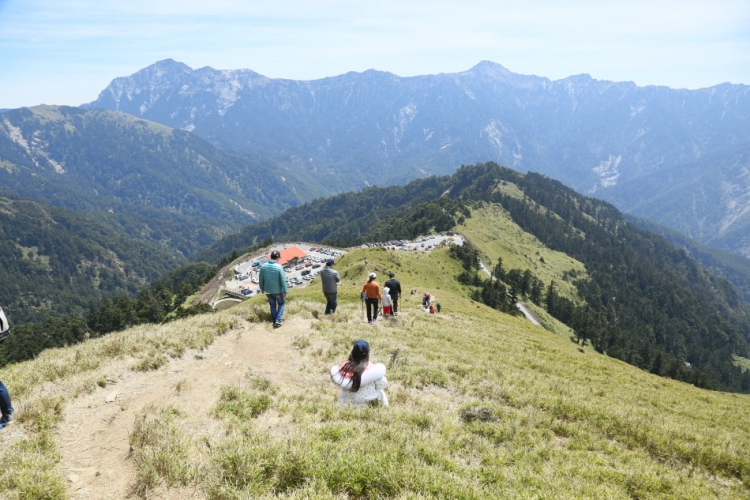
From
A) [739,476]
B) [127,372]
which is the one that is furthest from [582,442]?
[127,372]

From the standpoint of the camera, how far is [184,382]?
37.1 feet

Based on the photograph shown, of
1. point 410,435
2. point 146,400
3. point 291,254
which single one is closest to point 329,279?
point 146,400

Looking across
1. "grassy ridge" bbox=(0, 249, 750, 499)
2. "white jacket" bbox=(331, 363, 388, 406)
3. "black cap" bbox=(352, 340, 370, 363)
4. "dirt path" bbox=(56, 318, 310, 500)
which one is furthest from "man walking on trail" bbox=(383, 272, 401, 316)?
"black cap" bbox=(352, 340, 370, 363)

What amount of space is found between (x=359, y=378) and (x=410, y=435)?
1876 millimetres

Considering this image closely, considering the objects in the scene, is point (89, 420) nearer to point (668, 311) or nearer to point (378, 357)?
point (378, 357)

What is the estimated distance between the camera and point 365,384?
400 inches

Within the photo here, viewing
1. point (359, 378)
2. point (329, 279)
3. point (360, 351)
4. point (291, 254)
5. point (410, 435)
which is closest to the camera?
point (410, 435)

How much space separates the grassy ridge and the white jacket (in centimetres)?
34

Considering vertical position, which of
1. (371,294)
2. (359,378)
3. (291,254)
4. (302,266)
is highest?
(359,378)

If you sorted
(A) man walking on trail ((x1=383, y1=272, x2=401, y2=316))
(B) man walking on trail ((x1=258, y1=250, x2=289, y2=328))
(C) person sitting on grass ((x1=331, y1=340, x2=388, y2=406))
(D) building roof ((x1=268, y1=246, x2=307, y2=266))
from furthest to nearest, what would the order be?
(D) building roof ((x1=268, y1=246, x2=307, y2=266)) < (A) man walking on trail ((x1=383, y1=272, x2=401, y2=316)) < (B) man walking on trail ((x1=258, y1=250, x2=289, y2=328)) < (C) person sitting on grass ((x1=331, y1=340, x2=388, y2=406))

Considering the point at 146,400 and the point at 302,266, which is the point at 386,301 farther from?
the point at 302,266

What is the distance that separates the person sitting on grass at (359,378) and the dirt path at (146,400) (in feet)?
10.1

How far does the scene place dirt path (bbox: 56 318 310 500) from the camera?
7.41m

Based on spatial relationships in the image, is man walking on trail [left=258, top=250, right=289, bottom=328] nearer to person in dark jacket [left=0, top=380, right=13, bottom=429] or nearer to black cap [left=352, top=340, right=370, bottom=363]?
black cap [left=352, top=340, right=370, bottom=363]
